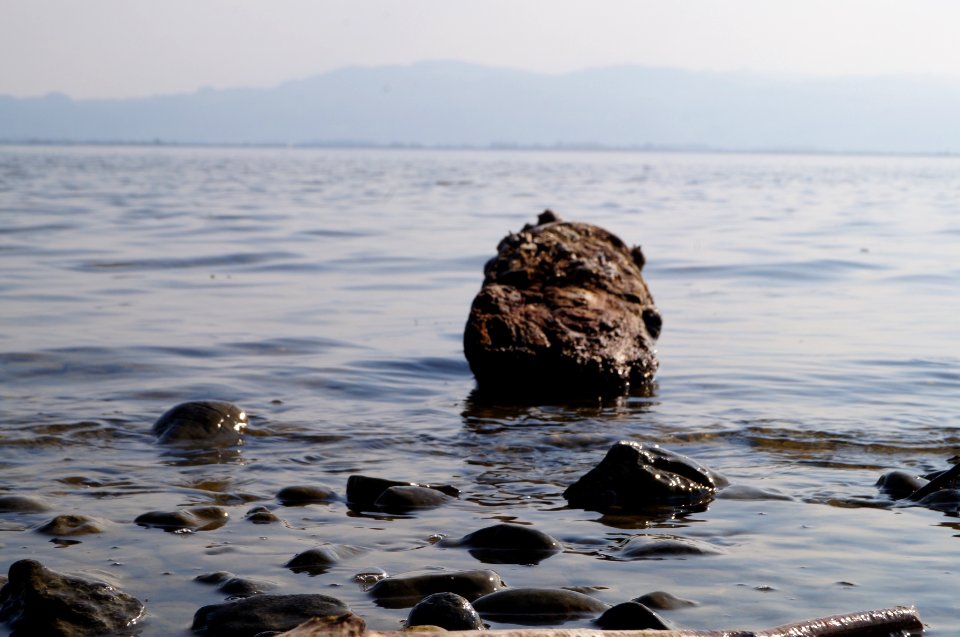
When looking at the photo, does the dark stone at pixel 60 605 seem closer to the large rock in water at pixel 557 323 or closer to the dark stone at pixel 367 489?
the dark stone at pixel 367 489

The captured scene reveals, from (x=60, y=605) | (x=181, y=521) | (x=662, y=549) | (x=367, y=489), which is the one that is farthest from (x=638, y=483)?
(x=60, y=605)

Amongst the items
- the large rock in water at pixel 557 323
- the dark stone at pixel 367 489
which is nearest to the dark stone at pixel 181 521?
the dark stone at pixel 367 489

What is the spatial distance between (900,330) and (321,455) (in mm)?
8090

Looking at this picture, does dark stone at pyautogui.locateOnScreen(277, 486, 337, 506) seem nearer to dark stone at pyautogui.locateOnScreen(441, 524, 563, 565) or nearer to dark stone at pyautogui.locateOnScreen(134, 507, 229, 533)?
dark stone at pyautogui.locateOnScreen(134, 507, 229, 533)

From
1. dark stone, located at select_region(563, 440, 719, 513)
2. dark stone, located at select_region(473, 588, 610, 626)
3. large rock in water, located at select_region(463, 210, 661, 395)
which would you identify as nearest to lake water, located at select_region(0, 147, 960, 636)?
dark stone, located at select_region(563, 440, 719, 513)

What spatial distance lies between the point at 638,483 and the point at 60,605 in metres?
3.13

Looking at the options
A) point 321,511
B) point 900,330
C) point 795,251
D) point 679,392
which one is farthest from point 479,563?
point 795,251

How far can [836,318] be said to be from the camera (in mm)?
14438

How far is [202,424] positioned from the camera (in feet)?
26.6

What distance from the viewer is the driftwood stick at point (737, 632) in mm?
2969

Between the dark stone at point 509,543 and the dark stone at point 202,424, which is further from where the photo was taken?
the dark stone at point 202,424

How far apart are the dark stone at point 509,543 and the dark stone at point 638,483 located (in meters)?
0.85

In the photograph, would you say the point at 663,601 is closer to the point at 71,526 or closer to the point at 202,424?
the point at 71,526

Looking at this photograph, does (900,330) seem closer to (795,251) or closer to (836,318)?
(836,318)
